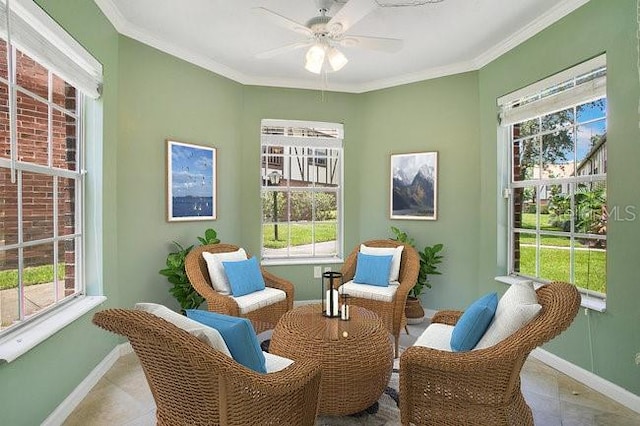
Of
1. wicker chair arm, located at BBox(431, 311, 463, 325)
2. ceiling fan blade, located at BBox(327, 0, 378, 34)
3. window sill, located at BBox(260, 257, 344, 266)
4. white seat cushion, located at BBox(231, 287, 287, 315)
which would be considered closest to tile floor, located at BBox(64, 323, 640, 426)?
wicker chair arm, located at BBox(431, 311, 463, 325)

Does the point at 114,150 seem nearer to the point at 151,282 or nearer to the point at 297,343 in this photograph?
the point at 151,282

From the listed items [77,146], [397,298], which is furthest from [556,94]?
[77,146]

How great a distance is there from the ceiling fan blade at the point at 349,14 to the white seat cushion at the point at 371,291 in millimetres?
1983

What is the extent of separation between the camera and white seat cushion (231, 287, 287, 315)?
308cm

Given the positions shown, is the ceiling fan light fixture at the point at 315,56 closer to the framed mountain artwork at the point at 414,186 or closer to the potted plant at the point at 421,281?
the framed mountain artwork at the point at 414,186

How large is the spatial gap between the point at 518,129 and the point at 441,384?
2.64 meters

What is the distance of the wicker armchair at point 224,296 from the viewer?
3012 millimetres

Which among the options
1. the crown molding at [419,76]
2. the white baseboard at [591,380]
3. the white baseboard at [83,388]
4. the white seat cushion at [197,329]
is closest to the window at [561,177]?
the white baseboard at [591,380]

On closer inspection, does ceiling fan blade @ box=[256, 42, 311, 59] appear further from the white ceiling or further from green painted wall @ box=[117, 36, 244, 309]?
green painted wall @ box=[117, 36, 244, 309]

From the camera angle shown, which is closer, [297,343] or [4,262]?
[4,262]

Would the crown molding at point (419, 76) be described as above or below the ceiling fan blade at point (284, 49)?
above

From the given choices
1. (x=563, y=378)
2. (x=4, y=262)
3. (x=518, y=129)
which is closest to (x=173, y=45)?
(x=4, y=262)

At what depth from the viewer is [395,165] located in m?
4.40

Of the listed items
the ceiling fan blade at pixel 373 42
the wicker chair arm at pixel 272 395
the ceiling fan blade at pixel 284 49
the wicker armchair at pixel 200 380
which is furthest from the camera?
the ceiling fan blade at pixel 284 49
